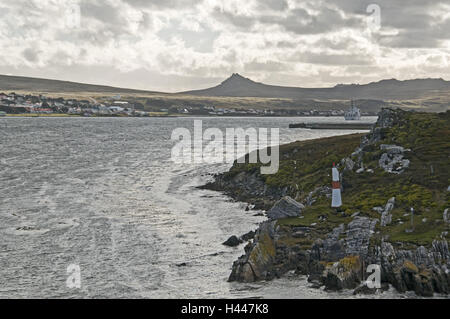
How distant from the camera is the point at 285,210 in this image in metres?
31.4

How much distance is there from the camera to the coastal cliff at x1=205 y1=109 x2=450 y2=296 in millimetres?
22344

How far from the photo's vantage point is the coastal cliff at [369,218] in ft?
73.3

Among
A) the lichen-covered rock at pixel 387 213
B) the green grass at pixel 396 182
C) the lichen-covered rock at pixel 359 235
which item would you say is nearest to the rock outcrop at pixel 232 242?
the green grass at pixel 396 182

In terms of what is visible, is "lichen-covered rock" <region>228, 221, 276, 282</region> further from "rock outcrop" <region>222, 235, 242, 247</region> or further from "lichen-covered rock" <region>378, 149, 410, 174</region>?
"lichen-covered rock" <region>378, 149, 410, 174</region>

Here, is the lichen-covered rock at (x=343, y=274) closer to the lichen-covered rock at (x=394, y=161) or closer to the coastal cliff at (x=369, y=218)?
the coastal cliff at (x=369, y=218)

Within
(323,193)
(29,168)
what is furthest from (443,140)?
(29,168)

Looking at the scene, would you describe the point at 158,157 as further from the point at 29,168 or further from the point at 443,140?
the point at 443,140

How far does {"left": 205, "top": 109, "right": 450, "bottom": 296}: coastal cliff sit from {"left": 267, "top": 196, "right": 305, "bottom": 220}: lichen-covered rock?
2.4 inches

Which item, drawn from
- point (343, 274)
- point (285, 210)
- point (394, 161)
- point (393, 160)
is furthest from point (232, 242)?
point (393, 160)

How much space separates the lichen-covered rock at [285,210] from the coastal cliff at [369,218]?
6 cm

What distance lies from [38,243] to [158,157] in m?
55.2

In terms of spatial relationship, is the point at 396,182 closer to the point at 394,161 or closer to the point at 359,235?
the point at 394,161

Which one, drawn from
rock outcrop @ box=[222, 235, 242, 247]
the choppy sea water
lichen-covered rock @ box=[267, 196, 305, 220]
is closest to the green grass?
lichen-covered rock @ box=[267, 196, 305, 220]

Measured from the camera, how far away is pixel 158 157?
85688 millimetres
